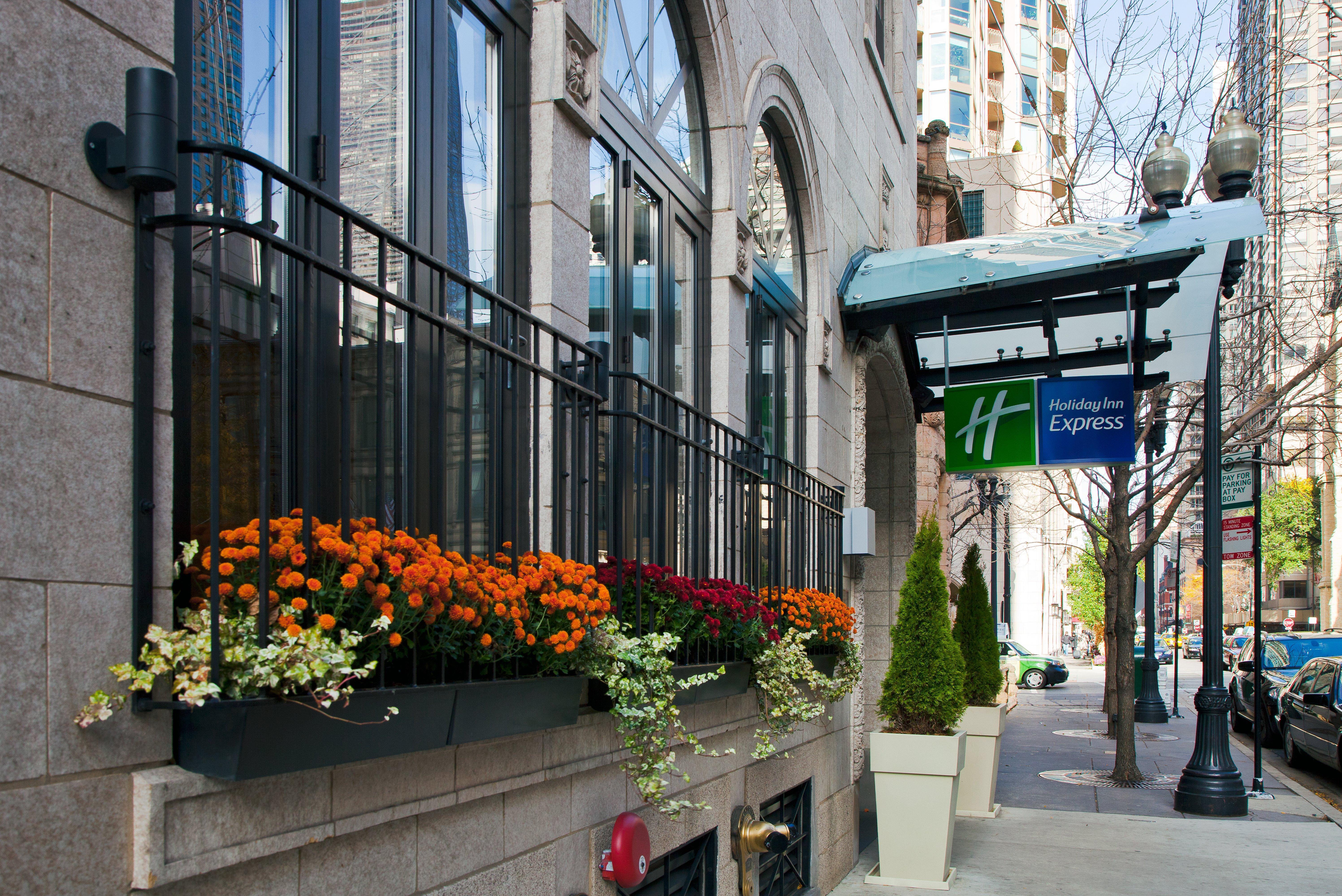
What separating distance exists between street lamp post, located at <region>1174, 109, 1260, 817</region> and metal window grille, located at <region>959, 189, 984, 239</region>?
20577 millimetres

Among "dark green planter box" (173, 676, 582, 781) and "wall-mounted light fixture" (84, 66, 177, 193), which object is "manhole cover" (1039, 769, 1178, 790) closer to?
"dark green planter box" (173, 676, 582, 781)

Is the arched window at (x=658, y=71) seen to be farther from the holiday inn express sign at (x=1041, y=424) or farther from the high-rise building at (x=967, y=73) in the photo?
the high-rise building at (x=967, y=73)

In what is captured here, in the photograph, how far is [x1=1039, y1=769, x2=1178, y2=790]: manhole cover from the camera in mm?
A: 13977

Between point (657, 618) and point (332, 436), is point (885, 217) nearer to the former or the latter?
point (657, 618)

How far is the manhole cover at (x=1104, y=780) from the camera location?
13977 mm

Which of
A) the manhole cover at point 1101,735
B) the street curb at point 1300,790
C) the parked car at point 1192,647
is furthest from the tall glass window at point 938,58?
the street curb at point 1300,790

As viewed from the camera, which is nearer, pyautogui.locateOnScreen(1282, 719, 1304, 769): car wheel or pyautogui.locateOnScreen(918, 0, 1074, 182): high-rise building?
pyautogui.locateOnScreen(1282, 719, 1304, 769): car wheel

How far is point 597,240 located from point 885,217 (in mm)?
8251

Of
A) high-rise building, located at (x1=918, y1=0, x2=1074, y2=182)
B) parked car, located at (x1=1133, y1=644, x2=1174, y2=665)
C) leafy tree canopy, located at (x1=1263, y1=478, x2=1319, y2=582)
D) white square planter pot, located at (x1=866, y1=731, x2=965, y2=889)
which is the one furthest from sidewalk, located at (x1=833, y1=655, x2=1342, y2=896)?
leafy tree canopy, located at (x1=1263, y1=478, x2=1319, y2=582)

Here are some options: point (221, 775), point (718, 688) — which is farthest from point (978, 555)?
point (221, 775)

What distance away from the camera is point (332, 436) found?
368cm

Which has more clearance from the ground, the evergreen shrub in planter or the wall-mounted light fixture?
the wall-mounted light fixture

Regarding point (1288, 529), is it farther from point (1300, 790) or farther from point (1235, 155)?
point (1235, 155)

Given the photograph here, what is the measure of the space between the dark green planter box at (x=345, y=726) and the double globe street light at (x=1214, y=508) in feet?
31.2
